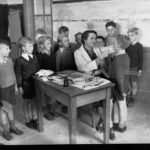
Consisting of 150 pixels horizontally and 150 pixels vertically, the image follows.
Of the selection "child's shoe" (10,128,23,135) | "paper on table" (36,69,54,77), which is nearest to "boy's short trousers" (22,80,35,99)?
"paper on table" (36,69,54,77)

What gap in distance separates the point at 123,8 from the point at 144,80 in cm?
39

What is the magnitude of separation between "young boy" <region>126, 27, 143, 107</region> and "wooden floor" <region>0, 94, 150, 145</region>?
85mm

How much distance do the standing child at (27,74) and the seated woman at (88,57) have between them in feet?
0.92

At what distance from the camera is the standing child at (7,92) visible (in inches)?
58.6

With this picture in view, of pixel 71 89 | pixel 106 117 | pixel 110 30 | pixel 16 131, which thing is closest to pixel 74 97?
pixel 71 89

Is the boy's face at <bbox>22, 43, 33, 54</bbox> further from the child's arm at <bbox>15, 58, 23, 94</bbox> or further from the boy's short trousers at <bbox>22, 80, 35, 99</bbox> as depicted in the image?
the boy's short trousers at <bbox>22, 80, 35, 99</bbox>

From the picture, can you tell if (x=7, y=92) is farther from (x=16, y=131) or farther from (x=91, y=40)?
(x=91, y=40)

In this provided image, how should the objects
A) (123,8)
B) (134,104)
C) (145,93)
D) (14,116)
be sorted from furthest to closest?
(14,116), (134,104), (145,93), (123,8)

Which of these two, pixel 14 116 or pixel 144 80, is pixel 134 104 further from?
pixel 14 116

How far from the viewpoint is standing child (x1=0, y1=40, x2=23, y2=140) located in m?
1.49

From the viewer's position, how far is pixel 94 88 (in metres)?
1.38

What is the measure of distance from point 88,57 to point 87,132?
464 mm

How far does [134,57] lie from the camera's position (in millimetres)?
1417

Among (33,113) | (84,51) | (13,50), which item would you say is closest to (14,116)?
(33,113)
